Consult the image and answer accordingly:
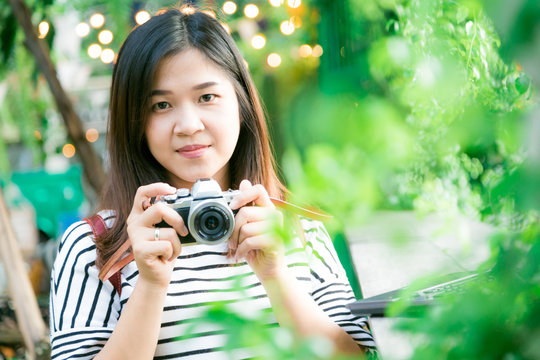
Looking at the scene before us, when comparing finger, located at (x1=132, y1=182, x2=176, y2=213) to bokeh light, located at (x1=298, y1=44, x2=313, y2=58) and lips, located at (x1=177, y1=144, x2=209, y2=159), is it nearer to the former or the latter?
lips, located at (x1=177, y1=144, x2=209, y2=159)

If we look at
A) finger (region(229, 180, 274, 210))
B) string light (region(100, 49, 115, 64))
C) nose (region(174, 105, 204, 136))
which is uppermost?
string light (region(100, 49, 115, 64))

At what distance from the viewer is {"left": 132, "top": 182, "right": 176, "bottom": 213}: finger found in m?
1.07

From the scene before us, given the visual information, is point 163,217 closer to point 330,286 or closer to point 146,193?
point 146,193

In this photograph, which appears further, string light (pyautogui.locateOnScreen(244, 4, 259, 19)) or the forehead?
string light (pyautogui.locateOnScreen(244, 4, 259, 19))

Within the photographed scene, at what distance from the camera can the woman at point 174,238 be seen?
1030 millimetres

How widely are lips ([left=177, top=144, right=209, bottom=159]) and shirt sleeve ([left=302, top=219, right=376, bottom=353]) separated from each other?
295 millimetres

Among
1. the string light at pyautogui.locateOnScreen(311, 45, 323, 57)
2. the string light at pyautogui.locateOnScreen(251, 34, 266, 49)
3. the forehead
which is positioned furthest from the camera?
the string light at pyautogui.locateOnScreen(251, 34, 266, 49)

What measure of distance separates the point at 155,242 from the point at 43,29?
1.96 meters

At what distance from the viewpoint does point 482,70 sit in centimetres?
83

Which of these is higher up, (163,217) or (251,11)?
(251,11)

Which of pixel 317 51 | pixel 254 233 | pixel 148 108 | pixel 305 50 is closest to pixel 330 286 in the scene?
pixel 254 233

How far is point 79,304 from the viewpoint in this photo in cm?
112

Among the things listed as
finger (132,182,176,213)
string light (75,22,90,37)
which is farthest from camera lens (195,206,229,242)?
string light (75,22,90,37)

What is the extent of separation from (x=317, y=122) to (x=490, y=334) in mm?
161
